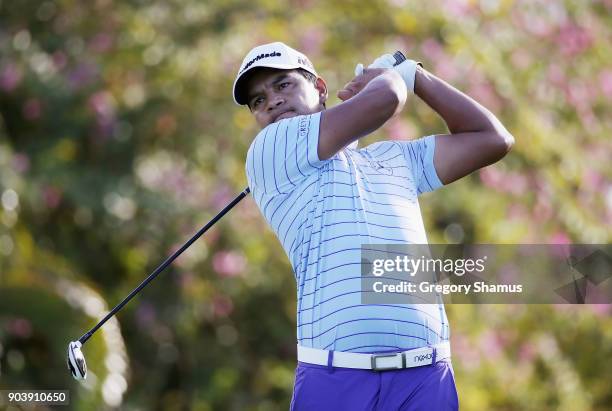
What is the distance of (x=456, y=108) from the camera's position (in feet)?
10.6

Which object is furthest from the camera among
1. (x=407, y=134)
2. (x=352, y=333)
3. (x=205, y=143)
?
(x=205, y=143)

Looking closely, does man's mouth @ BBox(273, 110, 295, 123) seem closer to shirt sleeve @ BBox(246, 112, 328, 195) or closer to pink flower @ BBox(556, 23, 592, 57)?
shirt sleeve @ BBox(246, 112, 328, 195)

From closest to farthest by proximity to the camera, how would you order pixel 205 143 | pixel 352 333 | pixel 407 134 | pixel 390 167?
pixel 352 333 → pixel 390 167 → pixel 407 134 → pixel 205 143

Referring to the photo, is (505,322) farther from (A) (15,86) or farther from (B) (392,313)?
(B) (392,313)

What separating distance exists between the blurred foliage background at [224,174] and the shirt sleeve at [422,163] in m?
3.67

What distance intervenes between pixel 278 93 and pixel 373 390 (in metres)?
0.93

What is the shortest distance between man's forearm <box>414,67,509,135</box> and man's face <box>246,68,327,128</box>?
0.33 meters

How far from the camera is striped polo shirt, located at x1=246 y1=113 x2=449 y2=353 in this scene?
9.32ft

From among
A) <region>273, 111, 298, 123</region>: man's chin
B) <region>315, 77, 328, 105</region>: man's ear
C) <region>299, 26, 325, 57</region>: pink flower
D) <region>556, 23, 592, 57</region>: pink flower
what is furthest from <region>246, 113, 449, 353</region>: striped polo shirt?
<region>556, 23, 592, 57</region>: pink flower

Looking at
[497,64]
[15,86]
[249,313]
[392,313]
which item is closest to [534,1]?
[497,64]

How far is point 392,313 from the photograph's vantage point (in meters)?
2.84

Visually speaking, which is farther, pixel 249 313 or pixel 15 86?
pixel 249 313

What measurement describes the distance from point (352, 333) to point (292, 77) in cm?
83

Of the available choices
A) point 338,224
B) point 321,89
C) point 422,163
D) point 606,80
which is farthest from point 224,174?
point 338,224
